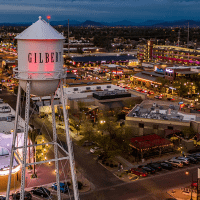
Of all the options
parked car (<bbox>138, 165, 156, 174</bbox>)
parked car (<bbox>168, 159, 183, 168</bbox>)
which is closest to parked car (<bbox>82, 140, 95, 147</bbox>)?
parked car (<bbox>138, 165, 156, 174</bbox>)

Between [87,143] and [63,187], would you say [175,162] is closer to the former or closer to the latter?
[87,143]

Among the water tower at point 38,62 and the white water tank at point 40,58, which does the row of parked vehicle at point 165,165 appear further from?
the white water tank at point 40,58

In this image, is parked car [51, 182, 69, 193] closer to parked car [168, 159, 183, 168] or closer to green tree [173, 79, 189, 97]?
parked car [168, 159, 183, 168]

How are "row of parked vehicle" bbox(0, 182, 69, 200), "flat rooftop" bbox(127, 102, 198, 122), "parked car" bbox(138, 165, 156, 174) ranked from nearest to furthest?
1. "row of parked vehicle" bbox(0, 182, 69, 200)
2. "parked car" bbox(138, 165, 156, 174)
3. "flat rooftop" bbox(127, 102, 198, 122)

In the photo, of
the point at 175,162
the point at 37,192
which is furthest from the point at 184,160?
the point at 37,192

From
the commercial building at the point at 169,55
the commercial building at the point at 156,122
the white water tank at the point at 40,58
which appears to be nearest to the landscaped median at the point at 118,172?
the commercial building at the point at 156,122

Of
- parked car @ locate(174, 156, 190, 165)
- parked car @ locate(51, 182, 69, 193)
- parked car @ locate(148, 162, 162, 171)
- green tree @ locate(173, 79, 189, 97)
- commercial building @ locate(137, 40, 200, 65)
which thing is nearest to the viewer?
parked car @ locate(51, 182, 69, 193)
